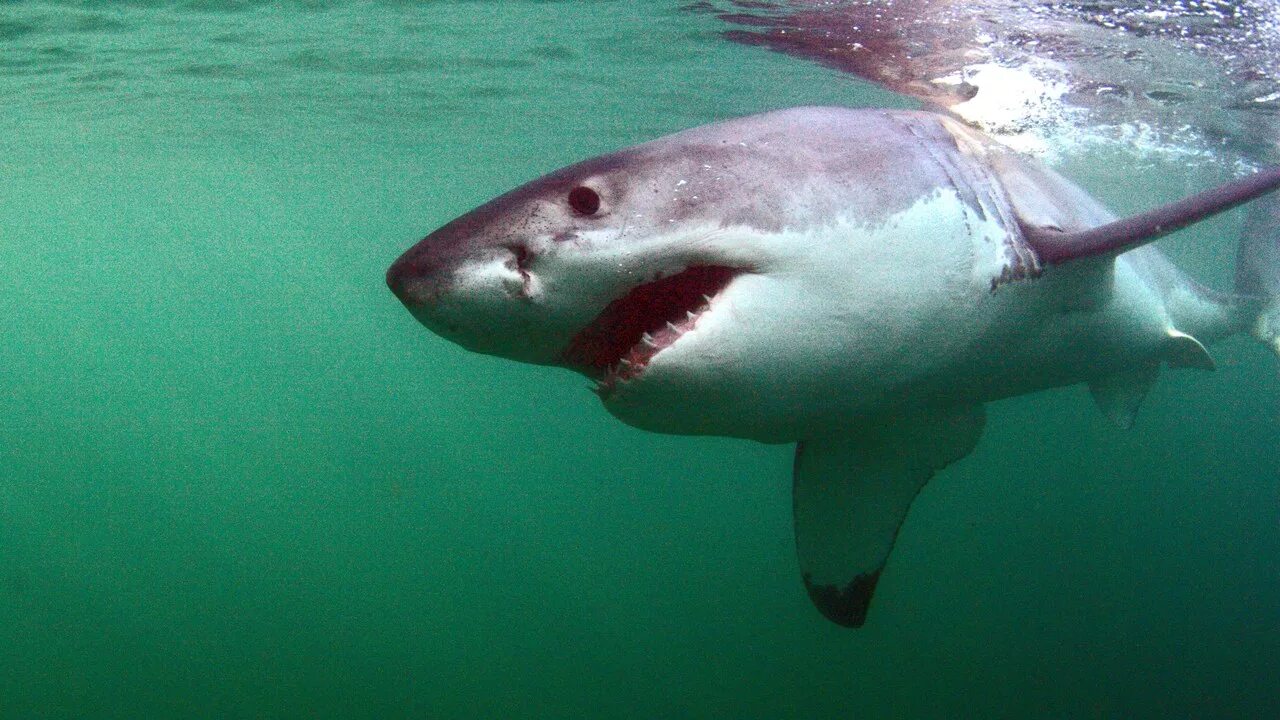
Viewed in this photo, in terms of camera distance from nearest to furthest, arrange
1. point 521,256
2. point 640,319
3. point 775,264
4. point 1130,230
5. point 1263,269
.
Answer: point 521,256
point 775,264
point 640,319
point 1130,230
point 1263,269

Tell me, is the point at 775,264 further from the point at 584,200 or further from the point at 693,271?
the point at 584,200

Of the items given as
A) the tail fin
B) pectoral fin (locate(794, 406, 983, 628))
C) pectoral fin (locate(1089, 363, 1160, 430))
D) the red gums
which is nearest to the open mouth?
the red gums

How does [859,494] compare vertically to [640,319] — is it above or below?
below

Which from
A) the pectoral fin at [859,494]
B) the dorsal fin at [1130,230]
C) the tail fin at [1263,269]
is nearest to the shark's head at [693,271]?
the dorsal fin at [1130,230]

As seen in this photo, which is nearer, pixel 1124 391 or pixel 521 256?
pixel 521 256

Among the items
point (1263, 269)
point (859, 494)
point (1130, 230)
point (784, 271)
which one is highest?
point (784, 271)

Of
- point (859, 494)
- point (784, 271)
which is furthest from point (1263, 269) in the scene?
point (784, 271)

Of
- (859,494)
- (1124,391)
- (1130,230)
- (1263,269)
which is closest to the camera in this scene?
(1130,230)

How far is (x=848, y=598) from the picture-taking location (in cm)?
396

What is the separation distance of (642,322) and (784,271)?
0.41 meters

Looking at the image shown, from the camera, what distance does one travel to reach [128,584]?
99.7 feet

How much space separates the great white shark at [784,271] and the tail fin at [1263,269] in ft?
16.2

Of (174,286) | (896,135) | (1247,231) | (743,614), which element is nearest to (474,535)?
(743,614)

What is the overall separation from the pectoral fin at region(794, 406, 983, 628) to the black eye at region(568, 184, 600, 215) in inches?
87.3
